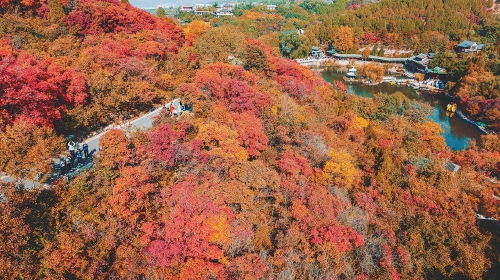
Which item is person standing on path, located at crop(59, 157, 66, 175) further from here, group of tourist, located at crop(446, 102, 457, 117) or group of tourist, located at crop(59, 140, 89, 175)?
group of tourist, located at crop(446, 102, 457, 117)

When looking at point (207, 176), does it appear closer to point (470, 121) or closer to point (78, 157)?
point (78, 157)

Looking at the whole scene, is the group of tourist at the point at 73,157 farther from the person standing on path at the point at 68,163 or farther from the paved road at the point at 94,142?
the paved road at the point at 94,142

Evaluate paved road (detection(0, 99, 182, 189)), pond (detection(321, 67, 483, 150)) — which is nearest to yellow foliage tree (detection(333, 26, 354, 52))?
pond (detection(321, 67, 483, 150))

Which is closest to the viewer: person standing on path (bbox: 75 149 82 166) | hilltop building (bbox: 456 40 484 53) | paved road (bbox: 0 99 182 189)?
paved road (bbox: 0 99 182 189)

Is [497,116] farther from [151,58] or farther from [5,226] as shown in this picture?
[5,226]

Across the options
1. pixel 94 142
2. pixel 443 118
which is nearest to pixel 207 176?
pixel 94 142
